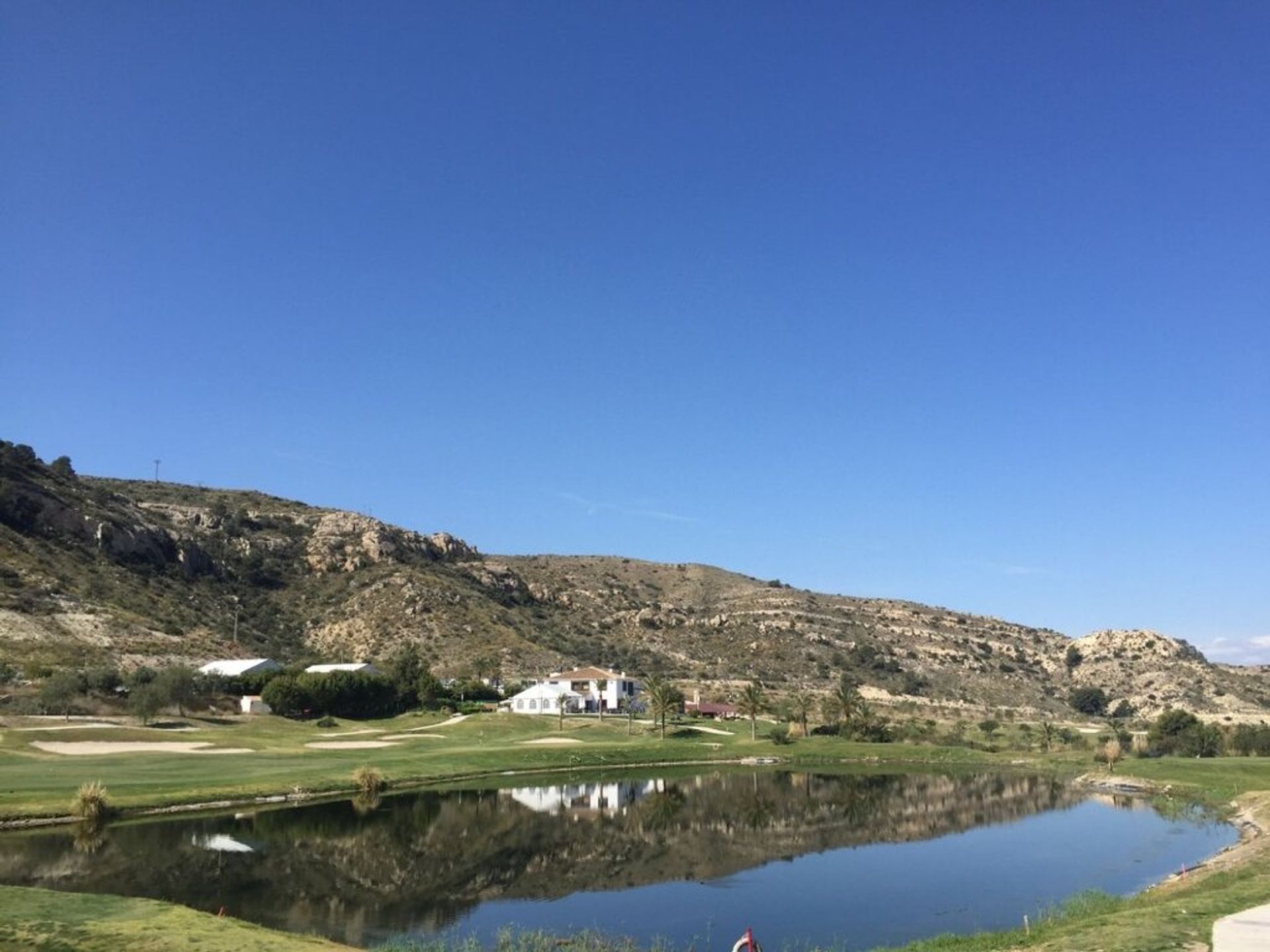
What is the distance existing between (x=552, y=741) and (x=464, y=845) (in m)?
37.1

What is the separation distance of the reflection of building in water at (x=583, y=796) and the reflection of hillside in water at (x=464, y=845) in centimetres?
22

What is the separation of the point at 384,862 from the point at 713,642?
106 meters

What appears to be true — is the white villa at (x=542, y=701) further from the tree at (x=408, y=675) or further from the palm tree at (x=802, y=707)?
the palm tree at (x=802, y=707)

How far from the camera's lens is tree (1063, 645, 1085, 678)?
13400 cm

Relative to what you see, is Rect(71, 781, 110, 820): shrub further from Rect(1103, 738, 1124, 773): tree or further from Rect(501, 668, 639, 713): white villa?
Rect(1103, 738, 1124, 773): tree

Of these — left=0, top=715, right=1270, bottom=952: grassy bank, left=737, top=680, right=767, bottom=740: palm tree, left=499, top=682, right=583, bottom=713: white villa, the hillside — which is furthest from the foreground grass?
left=499, top=682, right=583, bottom=713: white villa

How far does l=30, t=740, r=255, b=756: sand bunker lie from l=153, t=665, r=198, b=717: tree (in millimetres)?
9004

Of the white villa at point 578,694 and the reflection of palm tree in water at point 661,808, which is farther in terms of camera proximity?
the white villa at point 578,694

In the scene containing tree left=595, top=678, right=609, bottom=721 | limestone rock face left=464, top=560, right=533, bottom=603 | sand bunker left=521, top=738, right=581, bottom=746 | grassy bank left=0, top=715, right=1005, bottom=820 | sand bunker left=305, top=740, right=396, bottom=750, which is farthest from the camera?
limestone rock face left=464, top=560, right=533, bottom=603

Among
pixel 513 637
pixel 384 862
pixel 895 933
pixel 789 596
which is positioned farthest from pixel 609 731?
pixel 789 596

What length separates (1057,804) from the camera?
5009 cm

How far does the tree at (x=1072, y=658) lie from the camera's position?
134 m

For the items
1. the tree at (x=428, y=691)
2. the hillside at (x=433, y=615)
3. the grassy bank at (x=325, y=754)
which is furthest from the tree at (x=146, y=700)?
the tree at (x=428, y=691)

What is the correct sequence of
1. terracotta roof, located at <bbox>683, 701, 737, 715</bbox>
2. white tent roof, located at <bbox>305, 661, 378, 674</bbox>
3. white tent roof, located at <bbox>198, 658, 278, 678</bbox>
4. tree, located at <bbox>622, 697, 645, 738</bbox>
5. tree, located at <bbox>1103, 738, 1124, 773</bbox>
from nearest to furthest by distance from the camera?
tree, located at <bbox>1103, 738, 1124, 773</bbox> → white tent roof, located at <bbox>198, 658, 278, 678</bbox> → white tent roof, located at <bbox>305, 661, 378, 674</bbox> → tree, located at <bbox>622, 697, 645, 738</bbox> → terracotta roof, located at <bbox>683, 701, 737, 715</bbox>
